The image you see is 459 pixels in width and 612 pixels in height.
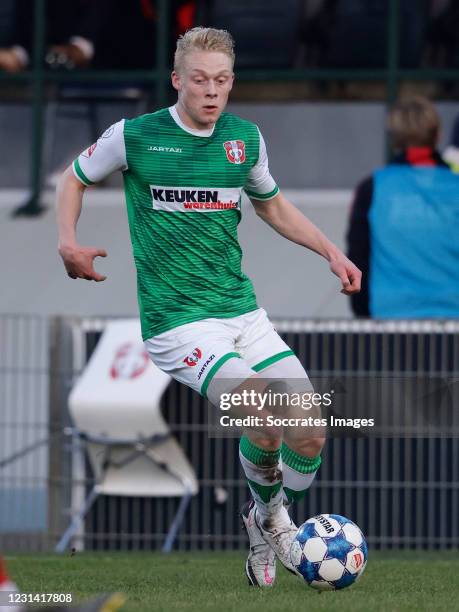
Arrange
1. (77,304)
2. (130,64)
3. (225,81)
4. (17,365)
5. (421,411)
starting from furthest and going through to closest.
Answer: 1. (130,64)
2. (77,304)
3. (17,365)
4. (421,411)
5. (225,81)

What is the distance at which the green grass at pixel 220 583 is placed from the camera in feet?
21.3

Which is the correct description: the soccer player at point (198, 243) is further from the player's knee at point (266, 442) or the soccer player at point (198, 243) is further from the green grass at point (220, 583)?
the green grass at point (220, 583)

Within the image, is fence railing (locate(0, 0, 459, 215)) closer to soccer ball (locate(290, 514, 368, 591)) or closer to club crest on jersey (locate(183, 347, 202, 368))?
club crest on jersey (locate(183, 347, 202, 368))

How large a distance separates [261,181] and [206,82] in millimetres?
584

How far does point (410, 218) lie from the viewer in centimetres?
984

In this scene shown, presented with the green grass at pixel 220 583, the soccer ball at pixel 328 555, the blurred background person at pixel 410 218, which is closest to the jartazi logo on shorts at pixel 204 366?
the soccer ball at pixel 328 555

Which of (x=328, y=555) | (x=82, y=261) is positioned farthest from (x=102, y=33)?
(x=328, y=555)

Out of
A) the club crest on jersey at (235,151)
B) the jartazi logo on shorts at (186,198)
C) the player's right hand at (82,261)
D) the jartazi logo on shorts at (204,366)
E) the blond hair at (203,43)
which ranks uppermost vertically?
the blond hair at (203,43)

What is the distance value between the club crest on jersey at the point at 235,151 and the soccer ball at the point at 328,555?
1.57m

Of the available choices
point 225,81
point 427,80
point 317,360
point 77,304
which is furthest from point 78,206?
point 427,80

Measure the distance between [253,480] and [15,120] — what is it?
10440 mm

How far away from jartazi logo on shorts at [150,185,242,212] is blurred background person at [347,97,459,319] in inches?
102

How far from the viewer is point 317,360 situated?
33.4 ft

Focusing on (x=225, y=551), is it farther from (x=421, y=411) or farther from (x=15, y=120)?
(x=15, y=120)
